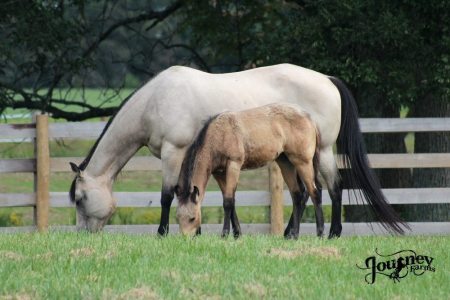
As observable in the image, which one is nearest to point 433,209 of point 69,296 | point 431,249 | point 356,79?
point 356,79

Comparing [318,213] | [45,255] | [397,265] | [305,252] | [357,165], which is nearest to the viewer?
[397,265]

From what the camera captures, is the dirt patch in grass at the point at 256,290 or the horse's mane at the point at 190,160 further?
the horse's mane at the point at 190,160

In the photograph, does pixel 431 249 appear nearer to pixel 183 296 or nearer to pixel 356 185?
pixel 356 185

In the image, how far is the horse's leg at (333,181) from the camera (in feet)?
33.7

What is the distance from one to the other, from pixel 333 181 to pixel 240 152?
1.41 m

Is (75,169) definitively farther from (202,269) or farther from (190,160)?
(202,269)

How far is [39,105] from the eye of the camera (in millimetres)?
16094

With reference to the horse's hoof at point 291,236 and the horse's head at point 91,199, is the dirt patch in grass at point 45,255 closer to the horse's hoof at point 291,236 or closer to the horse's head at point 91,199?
the horse's hoof at point 291,236

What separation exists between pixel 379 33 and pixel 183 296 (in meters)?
7.55

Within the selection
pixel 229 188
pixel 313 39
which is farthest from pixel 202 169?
pixel 313 39

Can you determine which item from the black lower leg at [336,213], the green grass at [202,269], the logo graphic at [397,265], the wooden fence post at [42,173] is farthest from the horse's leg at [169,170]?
the logo graphic at [397,265]

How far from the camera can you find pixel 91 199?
10.5 m

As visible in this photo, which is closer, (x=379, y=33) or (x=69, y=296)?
(x=69, y=296)

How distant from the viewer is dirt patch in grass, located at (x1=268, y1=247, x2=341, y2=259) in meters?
7.70
